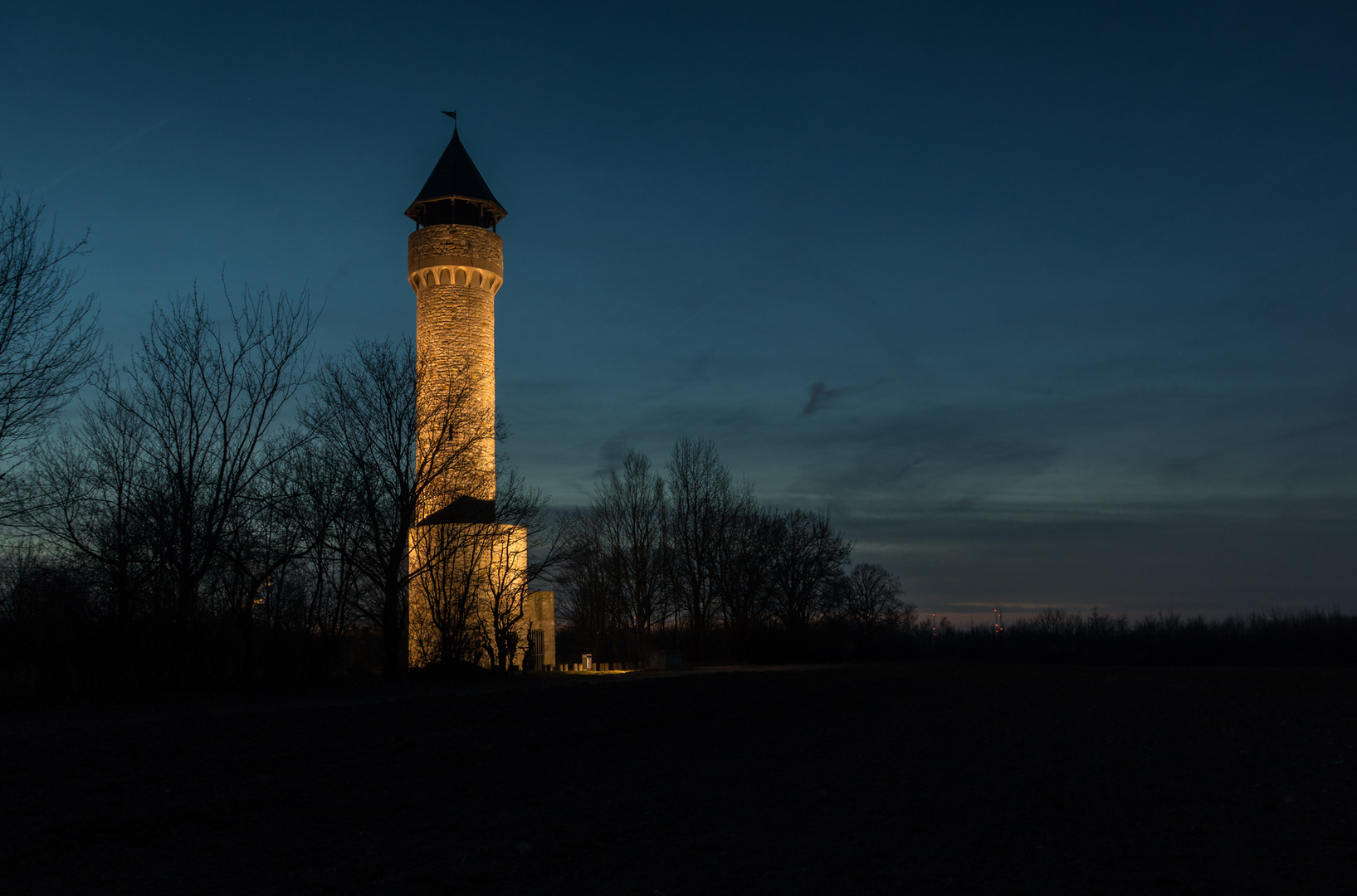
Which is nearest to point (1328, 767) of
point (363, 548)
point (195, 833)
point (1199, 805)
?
point (1199, 805)

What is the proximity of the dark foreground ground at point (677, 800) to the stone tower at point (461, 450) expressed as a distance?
11.3 meters

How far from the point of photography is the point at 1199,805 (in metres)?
7.84

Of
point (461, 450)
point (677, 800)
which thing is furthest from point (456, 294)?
point (677, 800)

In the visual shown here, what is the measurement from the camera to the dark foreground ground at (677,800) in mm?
6293

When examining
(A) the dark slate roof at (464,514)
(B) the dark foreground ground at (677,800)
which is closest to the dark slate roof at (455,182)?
(A) the dark slate roof at (464,514)

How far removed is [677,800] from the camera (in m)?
8.36

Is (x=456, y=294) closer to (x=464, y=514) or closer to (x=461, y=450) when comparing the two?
(x=461, y=450)

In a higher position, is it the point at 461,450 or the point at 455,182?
the point at 455,182

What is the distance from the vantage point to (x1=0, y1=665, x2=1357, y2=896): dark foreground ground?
20.6 ft

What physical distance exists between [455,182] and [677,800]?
29.6m

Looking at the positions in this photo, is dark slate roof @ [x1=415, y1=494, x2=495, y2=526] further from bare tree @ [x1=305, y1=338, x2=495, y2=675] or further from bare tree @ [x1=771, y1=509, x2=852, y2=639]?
bare tree @ [x1=771, y1=509, x2=852, y2=639]

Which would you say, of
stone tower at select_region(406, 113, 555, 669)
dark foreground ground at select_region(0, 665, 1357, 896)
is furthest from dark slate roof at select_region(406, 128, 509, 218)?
dark foreground ground at select_region(0, 665, 1357, 896)

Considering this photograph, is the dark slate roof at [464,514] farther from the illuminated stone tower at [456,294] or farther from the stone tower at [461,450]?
the illuminated stone tower at [456,294]

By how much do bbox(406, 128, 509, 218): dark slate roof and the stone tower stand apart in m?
0.04
